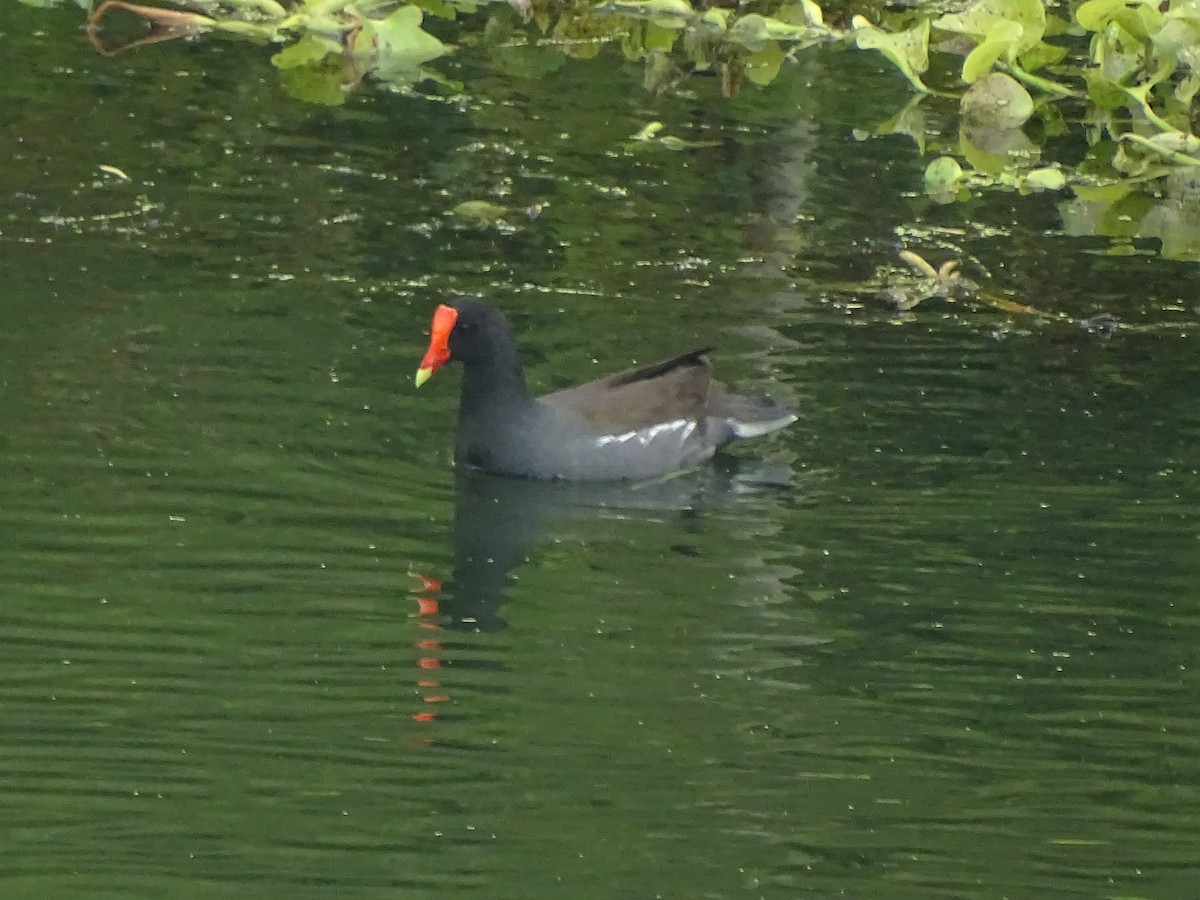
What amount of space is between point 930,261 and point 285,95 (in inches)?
150

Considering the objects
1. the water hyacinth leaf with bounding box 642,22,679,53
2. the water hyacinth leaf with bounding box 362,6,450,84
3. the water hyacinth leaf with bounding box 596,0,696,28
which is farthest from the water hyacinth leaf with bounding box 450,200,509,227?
the water hyacinth leaf with bounding box 596,0,696,28

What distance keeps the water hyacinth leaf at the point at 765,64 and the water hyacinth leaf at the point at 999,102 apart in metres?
1.25

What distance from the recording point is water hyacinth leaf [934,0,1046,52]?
1282 cm

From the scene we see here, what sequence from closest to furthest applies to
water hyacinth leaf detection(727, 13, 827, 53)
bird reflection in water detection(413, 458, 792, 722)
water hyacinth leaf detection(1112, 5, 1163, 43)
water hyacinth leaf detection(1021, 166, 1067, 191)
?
bird reflection in water detection(413, 458, 792, 722)
water hyacinth leaf detection(1021, 166, 1067, 191)
water hyacinth leaf detection(1112, 5, 1163, 43)
water hyacinth leaf detection(727, 13, 827, 53)

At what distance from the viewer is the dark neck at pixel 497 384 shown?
8438 mm

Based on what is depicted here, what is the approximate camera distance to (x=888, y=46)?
42.0 ft

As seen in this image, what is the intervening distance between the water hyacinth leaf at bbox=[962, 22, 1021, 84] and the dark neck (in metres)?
4.95

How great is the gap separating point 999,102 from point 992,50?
1.49 feet

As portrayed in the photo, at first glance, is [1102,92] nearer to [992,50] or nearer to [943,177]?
[992,50]

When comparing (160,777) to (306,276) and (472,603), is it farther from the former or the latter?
(306,276)

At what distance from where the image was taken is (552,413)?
8484 millimetres

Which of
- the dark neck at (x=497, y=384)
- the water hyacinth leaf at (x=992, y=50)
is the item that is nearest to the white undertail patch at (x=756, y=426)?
the dark neck at (x=497, y=384)

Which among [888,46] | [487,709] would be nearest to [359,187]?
[888,46]

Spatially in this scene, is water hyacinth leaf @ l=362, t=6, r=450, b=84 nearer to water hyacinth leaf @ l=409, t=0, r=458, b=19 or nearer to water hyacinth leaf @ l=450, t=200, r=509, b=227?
water hyacinth leaf @ l=409, t=0, r=458, b=19
